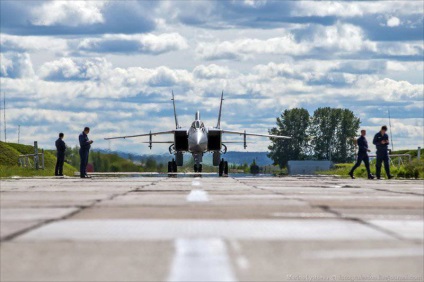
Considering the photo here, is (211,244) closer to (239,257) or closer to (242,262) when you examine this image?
(239,257)

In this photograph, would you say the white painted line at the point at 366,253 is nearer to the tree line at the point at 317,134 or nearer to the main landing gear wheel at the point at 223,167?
the main landing gear wheel at the point at 223,167

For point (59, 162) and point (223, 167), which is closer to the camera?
point (59, 162)

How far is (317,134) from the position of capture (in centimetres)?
17288

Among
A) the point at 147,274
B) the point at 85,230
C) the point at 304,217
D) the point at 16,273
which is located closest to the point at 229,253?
the point at 147,274

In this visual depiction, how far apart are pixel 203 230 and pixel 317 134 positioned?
16718 cm

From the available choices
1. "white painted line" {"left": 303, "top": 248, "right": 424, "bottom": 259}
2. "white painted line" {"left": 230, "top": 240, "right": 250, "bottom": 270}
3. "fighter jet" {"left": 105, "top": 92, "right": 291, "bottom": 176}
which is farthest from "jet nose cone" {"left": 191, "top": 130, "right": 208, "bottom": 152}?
"white painted line" {"left": 303, "top": 248, "right": 424, "bottom": 259}

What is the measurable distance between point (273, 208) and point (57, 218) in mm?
2748

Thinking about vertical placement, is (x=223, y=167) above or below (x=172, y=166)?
below

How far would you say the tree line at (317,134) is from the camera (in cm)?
16875

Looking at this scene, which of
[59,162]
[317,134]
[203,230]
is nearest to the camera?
[203,230]

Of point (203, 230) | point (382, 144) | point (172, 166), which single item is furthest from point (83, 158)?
point (203, 230)

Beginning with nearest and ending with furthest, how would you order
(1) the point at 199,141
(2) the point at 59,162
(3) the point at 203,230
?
(3) the point at 203,230, (2) the point at 59,162, (1) the point at 199,141

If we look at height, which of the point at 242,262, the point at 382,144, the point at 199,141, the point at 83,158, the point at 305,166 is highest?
the point at 199,141

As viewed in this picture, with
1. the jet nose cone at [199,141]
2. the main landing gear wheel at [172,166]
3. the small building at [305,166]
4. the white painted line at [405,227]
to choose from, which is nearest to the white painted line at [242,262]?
the white painted line at [405,227]
